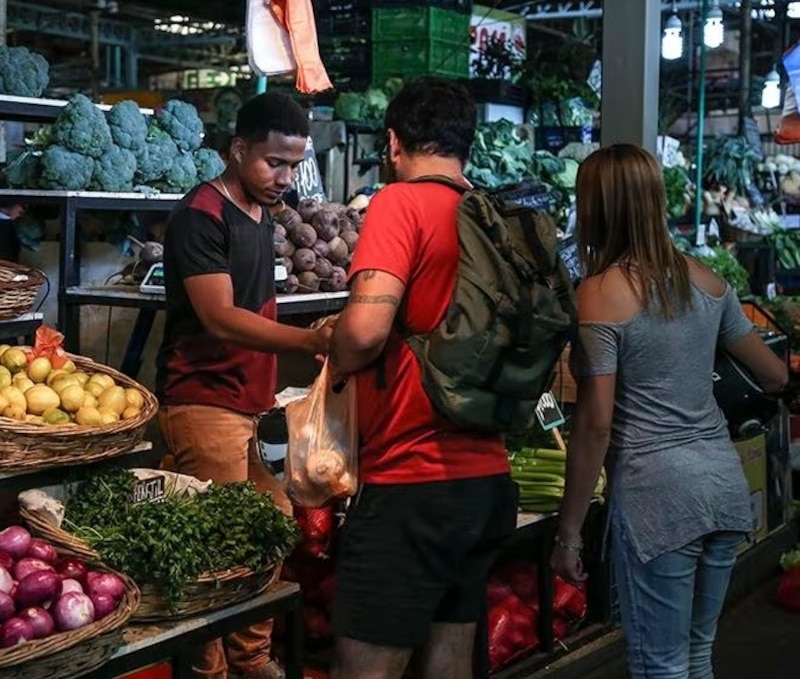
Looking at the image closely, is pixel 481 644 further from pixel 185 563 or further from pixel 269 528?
pixel 185 563

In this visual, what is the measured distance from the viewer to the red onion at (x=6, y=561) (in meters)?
→ 3.18

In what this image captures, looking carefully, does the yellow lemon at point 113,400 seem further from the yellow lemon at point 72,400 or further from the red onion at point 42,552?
the red onion at point 42,552

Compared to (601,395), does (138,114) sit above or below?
above

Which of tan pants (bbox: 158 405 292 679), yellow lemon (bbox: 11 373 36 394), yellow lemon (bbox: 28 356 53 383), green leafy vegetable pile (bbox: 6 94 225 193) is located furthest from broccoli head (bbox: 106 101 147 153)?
Result: yellow lemon (bbox: 11 373 36 394)

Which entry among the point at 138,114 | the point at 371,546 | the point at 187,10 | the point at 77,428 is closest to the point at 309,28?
the point at 138,114

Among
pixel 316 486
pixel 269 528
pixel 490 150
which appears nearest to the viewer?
pixel 316 486

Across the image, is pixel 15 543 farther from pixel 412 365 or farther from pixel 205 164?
pixel 205 164

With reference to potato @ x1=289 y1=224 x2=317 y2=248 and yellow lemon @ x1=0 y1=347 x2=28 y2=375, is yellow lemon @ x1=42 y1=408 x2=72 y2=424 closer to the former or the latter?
yellow lemon @ x1=0 y1=347 x2=28 y2=375

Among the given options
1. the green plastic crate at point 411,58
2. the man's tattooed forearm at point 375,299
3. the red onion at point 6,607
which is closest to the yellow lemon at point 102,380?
the red onion at point 6,607

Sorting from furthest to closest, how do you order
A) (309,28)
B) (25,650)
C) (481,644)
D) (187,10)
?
(187,10) → (309,28) → (481,644) → (25,650)

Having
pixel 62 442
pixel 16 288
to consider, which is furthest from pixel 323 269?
pixel 62 442

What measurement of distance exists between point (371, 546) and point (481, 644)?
160 cm

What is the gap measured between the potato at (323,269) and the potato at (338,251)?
0.29 feet

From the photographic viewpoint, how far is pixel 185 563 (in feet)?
11.0
